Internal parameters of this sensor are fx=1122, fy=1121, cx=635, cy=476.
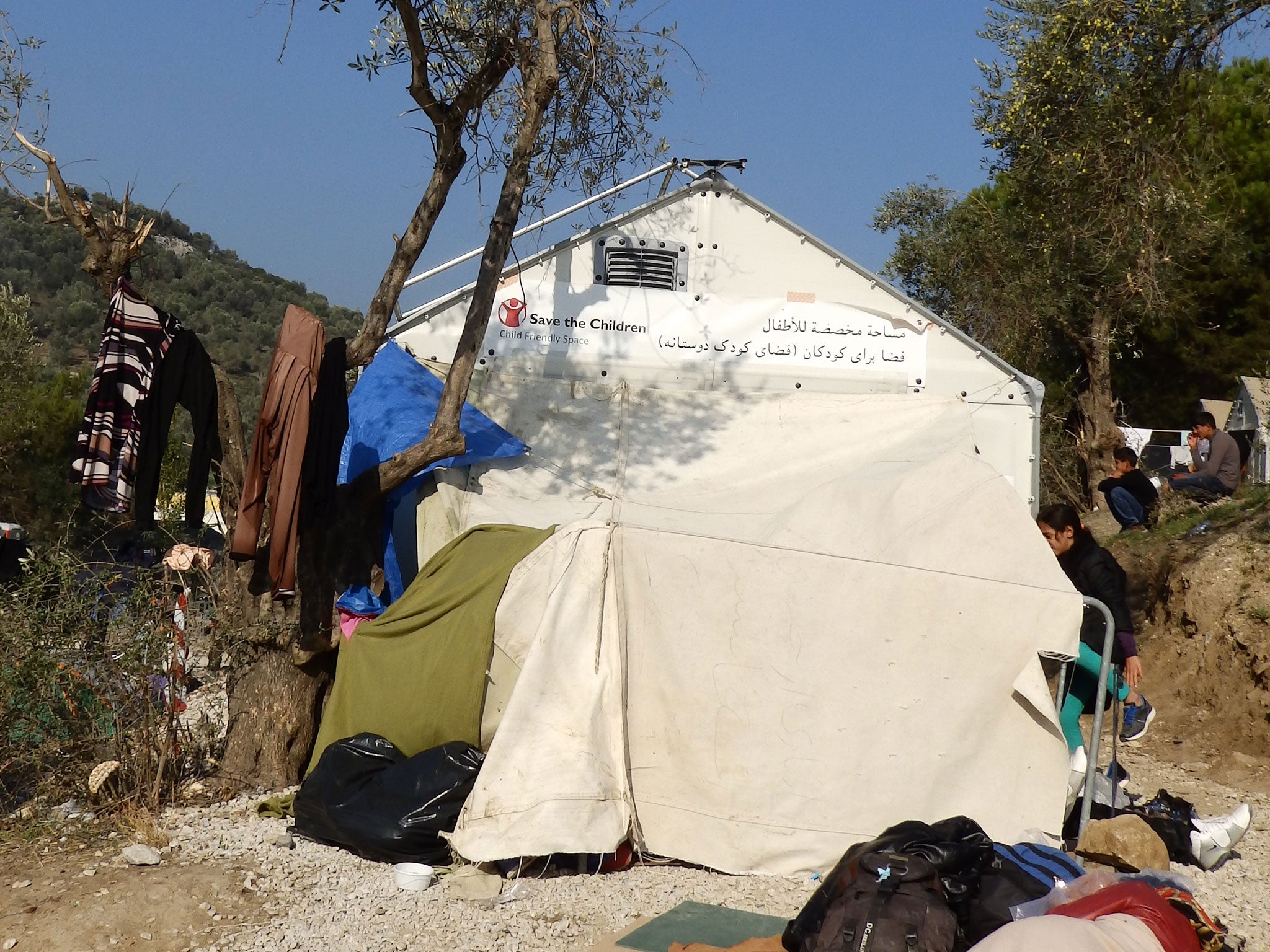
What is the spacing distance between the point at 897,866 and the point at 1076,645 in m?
1.66

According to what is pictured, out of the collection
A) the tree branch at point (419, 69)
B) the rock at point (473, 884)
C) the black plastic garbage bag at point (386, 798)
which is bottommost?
the rock at point (473, 884)

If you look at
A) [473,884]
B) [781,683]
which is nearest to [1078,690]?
[781,683]

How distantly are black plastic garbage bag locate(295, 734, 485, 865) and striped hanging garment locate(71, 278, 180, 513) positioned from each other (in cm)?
185

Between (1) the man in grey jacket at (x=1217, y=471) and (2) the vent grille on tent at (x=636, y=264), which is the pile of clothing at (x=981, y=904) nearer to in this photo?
(2) the vent grille on tent at (x=636, y=264)

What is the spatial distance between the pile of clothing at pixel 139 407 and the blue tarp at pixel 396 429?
110cm

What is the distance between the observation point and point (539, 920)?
475 centimetres

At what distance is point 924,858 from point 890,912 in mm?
333

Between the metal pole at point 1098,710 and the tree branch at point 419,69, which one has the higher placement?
the tree branch at point 419,69

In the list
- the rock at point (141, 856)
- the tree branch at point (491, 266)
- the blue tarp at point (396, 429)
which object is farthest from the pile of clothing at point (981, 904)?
the blue tarp at point (396, 429)

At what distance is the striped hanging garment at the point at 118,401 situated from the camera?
5.90m

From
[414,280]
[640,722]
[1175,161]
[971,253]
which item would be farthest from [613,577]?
[971,253]

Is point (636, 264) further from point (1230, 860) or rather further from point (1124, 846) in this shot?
point (1230, 860)

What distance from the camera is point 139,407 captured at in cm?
601

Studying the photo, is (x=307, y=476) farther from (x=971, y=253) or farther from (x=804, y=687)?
(x=971, y=253)
